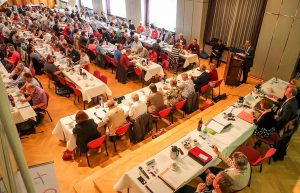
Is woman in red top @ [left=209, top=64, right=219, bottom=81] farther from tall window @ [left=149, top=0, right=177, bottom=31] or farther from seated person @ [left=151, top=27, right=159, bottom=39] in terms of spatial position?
tall window @ [left=149, top=0, right=177, bottom=31]

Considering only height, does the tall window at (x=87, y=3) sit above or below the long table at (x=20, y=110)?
Result: above

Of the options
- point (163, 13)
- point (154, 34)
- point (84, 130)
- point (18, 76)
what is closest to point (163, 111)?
point (84, 130)

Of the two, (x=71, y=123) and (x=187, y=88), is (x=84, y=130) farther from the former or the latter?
(x=187, y=88)

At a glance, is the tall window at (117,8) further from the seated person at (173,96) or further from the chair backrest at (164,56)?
the seated person at (173,96)

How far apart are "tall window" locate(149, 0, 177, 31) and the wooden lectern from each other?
5.38m

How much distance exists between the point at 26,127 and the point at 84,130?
241 cm

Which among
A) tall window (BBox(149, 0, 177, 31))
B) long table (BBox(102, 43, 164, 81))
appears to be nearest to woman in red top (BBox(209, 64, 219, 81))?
long table (BBox(102, 43, 164, 81))

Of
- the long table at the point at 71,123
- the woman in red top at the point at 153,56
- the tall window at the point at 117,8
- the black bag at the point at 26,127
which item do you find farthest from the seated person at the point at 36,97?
the tall window at the point at 117,8

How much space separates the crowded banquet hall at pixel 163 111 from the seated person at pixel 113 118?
2 cm

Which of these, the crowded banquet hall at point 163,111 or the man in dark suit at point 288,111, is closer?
the crowded banquet hall at point 163,111

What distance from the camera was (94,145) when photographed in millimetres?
5227

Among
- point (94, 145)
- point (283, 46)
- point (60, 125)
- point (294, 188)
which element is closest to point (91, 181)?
point (94, 145)

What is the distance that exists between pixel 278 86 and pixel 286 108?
7.26 ft

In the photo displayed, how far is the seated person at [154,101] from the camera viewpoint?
621 cm
